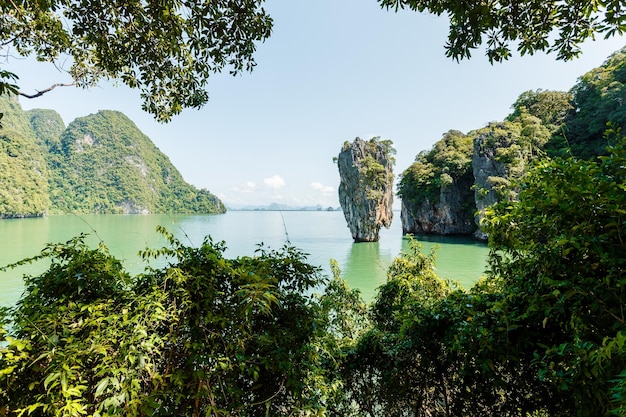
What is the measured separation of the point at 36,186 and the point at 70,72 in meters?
64.7

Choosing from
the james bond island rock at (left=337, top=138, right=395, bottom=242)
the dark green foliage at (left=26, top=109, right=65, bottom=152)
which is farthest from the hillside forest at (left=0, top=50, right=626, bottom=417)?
the dark green foliage at (left=26, top=109, right=65, bottom=152)

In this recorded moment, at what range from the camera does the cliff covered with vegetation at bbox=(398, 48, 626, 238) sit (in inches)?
917

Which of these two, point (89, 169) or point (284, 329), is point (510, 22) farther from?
point (89, 169)

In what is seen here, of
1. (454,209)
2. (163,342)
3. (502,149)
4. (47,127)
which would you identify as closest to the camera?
(163,342)

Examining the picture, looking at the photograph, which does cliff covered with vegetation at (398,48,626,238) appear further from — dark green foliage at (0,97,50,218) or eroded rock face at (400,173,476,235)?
dark green foliage at (0,97,50,218)

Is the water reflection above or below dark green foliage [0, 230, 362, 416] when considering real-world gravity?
below

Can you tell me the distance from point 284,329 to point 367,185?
28.7 metres

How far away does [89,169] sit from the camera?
8481 cm

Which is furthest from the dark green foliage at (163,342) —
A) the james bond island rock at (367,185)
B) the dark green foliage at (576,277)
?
the james bond island rock at (367,185)

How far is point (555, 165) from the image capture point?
181cm

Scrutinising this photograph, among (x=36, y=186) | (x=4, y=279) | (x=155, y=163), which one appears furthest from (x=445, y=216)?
(x=155, y=163)

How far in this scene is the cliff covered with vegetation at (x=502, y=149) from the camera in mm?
23297

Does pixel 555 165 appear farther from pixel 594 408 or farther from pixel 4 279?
pixel 4 279

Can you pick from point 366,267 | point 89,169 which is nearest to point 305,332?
point 366,267
